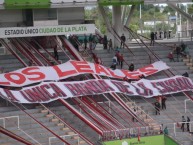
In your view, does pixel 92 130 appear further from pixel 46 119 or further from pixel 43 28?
pixel 43 28

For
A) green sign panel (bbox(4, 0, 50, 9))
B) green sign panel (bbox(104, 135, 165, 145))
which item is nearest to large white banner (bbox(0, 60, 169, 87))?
green sign panel (bbox(4, 0, 50, 9))

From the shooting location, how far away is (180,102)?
132ft

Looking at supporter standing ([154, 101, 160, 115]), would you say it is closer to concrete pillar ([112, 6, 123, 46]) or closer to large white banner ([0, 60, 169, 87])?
large white banner ([0, 60, 169, 87])

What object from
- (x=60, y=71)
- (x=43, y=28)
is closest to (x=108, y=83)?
(x=60, y=71)

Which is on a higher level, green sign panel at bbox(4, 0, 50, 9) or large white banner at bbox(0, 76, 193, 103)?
green sign panel at bbox(4, 0, 50, 9)

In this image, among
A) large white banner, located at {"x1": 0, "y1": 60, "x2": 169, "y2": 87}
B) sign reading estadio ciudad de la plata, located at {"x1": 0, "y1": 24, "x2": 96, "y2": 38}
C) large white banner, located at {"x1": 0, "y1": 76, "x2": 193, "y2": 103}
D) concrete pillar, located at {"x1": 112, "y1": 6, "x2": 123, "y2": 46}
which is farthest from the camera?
concrete pillar, located at {"x1": 112, "y1": 6, "x2": 123, "y2": 46}

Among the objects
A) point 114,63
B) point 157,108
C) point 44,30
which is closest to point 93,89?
point 157,108

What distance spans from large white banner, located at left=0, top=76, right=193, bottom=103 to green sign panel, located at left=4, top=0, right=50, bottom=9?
5.73 meters

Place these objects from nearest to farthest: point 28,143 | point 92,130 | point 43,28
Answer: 1. point 28,143
2. point 92,130
3. point 43,28

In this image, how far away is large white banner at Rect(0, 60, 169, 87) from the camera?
126ft

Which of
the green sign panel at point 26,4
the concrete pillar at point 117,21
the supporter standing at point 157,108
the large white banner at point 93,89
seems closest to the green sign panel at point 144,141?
the supporter standing at point 157,108

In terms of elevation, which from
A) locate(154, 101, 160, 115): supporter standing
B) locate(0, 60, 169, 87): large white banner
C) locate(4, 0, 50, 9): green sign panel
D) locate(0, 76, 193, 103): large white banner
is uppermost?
locate(4, 0, 50, 9): green sign panel

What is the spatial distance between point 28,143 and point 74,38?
1207 centimetres

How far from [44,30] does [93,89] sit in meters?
5.58
